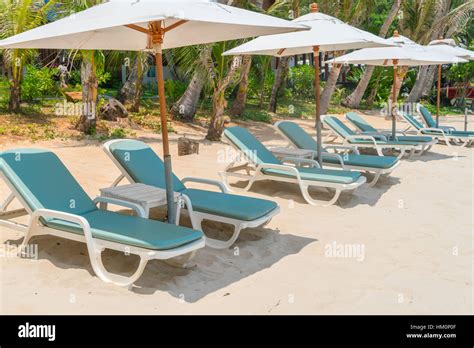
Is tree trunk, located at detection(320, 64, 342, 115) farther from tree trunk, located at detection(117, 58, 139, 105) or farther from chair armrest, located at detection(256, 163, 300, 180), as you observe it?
chair armrest, located at detection(256, 163, 300, 180)

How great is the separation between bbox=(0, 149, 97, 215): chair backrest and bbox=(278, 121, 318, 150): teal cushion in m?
4.65

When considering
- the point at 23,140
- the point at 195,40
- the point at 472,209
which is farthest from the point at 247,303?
the point at 23,140

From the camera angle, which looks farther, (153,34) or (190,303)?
(153,34)

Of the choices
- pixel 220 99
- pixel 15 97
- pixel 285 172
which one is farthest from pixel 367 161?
pixel 15 97

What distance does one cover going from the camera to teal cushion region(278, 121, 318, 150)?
30.3ft

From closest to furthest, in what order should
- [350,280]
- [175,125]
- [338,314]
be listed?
[338,314] < [350,280] < [175,125]

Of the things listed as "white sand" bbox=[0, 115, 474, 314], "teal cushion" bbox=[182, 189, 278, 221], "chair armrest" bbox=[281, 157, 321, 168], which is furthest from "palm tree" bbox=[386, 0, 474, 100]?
"teal cushion" bbox=[182, 189, 278, 221]

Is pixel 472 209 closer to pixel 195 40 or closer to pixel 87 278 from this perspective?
pixel 195 40

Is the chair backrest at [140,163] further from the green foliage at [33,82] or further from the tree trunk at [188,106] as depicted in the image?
the tree trunk at [188,106]

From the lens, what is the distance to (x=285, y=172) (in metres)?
7.49

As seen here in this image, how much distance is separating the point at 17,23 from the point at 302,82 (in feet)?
49.4

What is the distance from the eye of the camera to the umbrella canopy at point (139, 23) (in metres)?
4.12

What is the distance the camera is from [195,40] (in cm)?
589
